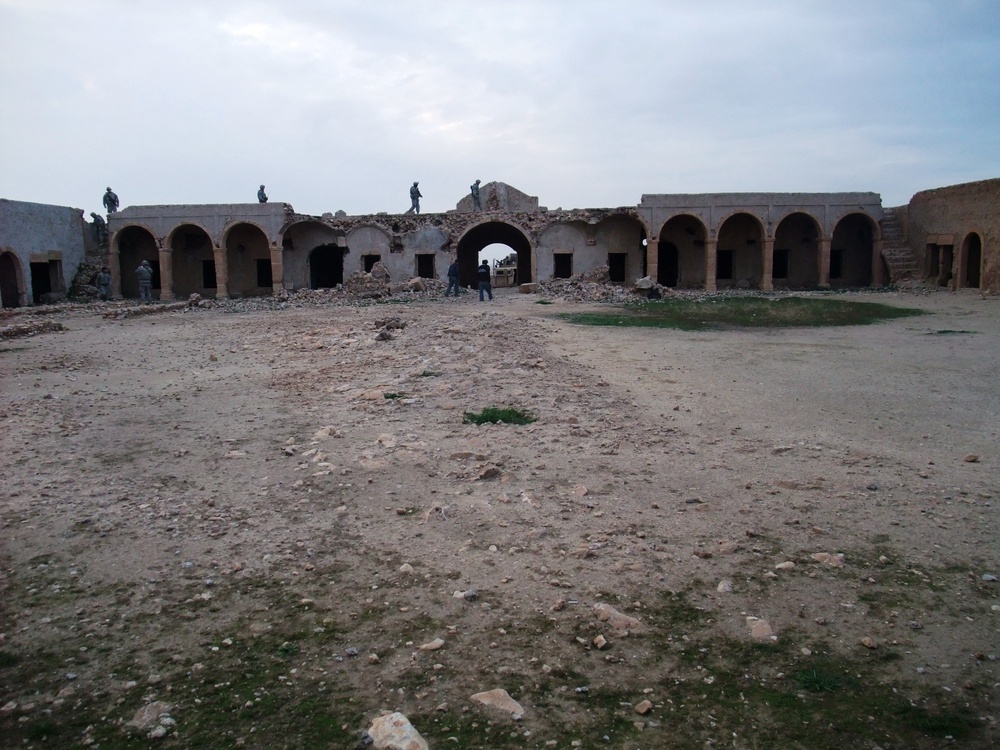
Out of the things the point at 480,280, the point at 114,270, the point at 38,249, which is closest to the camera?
the point at 480,280

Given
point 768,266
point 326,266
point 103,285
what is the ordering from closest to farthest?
1. point 103,285
2. point 768,266
3. point 326,266

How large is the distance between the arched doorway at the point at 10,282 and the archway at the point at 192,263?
6134 mm

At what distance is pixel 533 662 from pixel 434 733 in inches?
24.5

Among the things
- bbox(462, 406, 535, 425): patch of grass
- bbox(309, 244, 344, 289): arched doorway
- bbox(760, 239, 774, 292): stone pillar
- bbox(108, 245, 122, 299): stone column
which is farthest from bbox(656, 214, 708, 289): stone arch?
bbox(462, 406, 535, 425): patch of grass

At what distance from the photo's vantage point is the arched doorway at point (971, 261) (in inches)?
934

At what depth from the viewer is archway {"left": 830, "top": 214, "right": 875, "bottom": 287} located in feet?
96.1

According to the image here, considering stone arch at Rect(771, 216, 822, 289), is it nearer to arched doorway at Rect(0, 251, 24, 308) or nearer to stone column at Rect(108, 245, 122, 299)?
stone column at Rect(108, 245, 122, 299)

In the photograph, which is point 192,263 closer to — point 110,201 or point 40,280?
point 110,201

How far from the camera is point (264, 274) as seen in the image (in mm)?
30141

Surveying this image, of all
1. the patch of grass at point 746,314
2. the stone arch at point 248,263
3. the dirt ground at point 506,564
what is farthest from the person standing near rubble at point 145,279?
the dirt ground at point 506,564

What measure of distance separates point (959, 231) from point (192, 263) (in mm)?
27376

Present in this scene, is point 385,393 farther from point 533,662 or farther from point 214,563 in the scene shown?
point 533,662

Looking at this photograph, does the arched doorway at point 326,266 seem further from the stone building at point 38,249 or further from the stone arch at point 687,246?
the stone arch at point 687,246

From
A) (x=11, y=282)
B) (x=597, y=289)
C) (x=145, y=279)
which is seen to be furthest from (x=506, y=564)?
(x=11, y=282)
